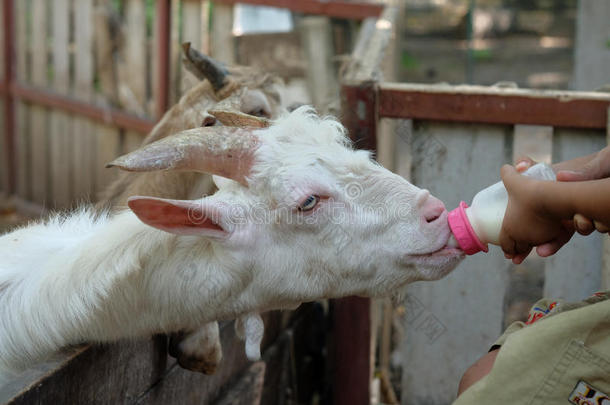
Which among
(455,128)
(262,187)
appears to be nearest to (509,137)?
(455,128)

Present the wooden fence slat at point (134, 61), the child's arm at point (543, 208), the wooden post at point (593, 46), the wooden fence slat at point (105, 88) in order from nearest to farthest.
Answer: the child's arm at point (543, 208)
the wooden post at point (593, 46)
the wooden fence slat at point (134, 61)
the wooden fence slat at point (105, 88)

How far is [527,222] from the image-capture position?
6.97ft

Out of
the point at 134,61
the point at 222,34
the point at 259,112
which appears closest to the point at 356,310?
the point at 259,112

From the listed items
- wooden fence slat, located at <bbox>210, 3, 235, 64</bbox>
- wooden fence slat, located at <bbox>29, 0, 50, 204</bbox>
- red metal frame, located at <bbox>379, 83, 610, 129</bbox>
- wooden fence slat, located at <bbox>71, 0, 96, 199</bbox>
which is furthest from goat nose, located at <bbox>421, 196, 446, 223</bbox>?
wooden fence slat, located at <bbox>29, 0, 50, 204</bbox>

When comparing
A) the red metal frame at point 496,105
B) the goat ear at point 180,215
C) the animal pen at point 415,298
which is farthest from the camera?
the red metal frame at point 496,105

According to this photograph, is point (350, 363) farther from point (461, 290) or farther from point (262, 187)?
point (262, 187)

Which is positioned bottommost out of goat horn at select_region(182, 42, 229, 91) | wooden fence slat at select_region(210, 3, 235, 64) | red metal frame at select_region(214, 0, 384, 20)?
goat horn at select_region(182, 42, 229, 91)

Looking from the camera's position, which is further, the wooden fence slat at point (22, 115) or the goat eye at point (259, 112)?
the wooden fence slat at point (22, 115)

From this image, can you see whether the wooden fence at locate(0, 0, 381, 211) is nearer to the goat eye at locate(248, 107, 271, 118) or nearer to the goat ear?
the goat eye at locate(248, 107, 271, 118)

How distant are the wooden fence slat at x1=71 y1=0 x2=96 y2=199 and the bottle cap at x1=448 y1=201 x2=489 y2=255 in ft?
18.2

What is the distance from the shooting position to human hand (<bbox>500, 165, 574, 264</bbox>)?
2.08 metres

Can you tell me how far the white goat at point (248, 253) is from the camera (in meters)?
2.49

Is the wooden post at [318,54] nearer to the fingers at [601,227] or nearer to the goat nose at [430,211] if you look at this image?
the goat nose at [430,211]

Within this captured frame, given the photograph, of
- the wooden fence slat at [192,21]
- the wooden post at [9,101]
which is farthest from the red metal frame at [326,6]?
the wooden post at [9,101]
